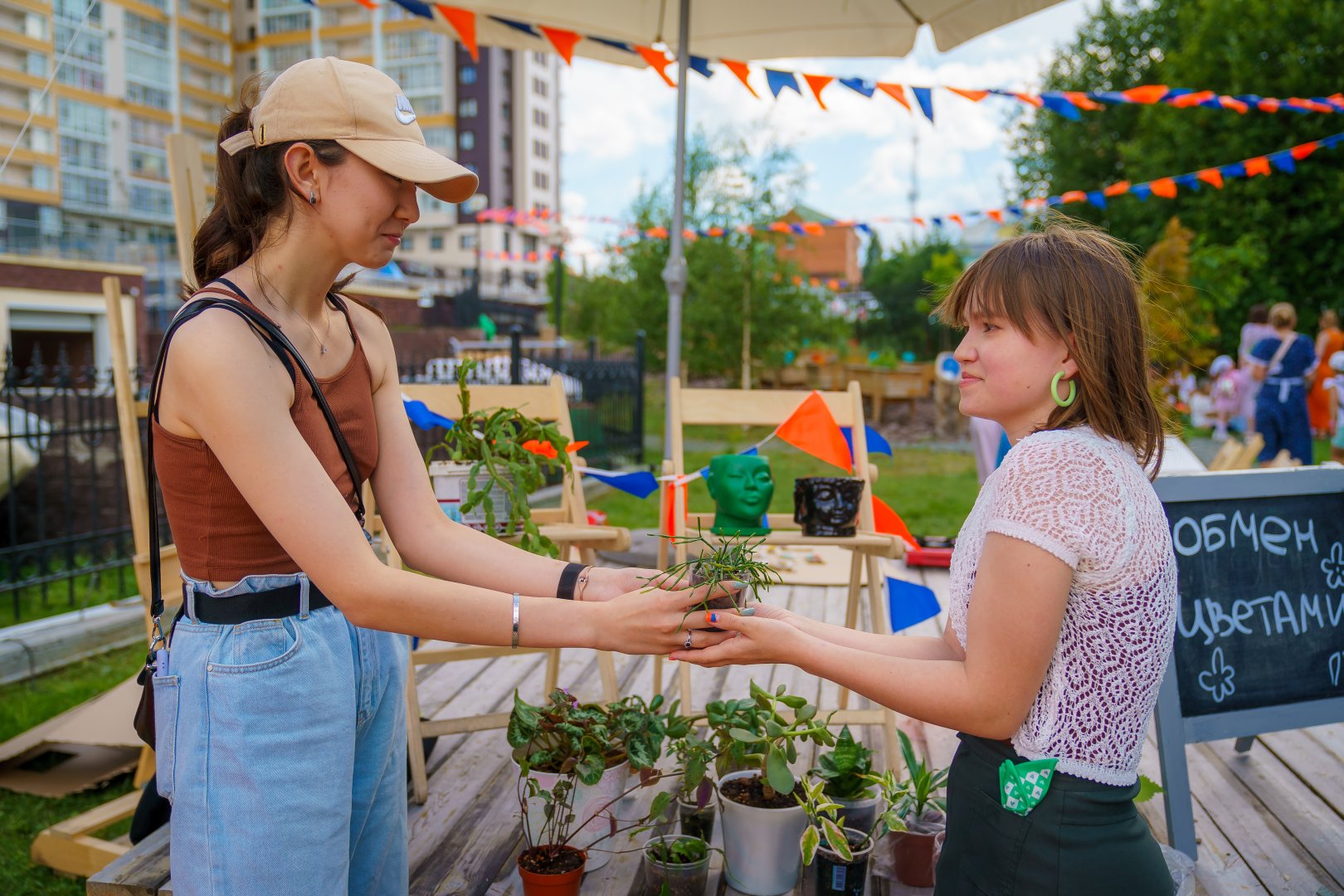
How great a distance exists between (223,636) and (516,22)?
4215 millimetres

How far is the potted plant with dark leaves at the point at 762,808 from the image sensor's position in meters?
2.22

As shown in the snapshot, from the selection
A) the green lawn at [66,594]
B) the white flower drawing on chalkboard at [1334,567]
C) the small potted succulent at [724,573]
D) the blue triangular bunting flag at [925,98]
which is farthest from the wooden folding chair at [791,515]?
the green lawn at [66,594]

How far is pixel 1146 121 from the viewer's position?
18.1 meters

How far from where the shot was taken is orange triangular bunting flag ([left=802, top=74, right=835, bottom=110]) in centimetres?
540

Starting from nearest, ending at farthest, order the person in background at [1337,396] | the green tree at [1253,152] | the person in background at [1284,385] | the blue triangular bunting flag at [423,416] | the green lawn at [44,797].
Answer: the green lawn at [44,797] < the blue triangular bunting flag at [423,416] < the person in background at [1284,385] < the person in background at [1337,396] < the green tree at [1253,152]

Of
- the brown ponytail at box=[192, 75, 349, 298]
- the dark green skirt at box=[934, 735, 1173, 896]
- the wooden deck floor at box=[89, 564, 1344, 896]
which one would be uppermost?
the brown ponytail at box=[192, 75, 349, 298]

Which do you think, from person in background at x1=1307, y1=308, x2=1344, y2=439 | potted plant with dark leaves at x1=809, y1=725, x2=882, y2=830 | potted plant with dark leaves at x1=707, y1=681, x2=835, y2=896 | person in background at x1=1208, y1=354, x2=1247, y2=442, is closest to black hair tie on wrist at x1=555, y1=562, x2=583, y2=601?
potted plant with dark leaves at x1=707, y1=681, x2=835, y2=896

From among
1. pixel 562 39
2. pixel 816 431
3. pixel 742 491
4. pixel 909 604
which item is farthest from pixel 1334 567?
pixel 562 39

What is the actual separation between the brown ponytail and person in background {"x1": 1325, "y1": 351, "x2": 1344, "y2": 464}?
1033 centimetres

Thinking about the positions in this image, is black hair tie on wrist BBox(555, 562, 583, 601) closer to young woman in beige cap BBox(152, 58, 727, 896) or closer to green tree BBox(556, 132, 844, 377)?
young woman in beige cap BBox(152, 58, 727, 896)

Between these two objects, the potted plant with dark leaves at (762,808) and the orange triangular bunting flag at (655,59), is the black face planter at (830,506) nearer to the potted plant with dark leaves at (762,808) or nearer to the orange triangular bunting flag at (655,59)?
the potted plant with dark leaves at (762,808)

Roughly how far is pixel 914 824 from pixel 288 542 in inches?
69.4

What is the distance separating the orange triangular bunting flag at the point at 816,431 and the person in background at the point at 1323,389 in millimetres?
10514

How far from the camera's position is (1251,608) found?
257 cm
